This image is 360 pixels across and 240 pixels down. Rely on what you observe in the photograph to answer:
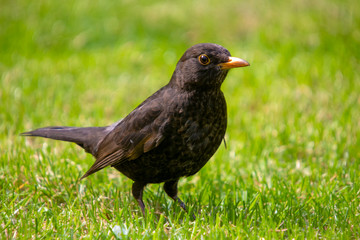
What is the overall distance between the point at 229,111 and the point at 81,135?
223 cm

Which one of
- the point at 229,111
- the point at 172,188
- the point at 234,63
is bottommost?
the point at 172,188

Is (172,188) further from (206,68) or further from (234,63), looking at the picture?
(234,63)

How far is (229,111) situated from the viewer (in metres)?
5.82

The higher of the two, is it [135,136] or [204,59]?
[204,59]

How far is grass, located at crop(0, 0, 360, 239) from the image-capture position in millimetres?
3387

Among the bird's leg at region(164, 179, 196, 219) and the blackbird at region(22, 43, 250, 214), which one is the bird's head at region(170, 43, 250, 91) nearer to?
the blackbird at region(22, 43, 250, 214)

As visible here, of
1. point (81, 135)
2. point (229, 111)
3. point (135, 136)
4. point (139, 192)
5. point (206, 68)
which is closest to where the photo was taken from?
point (206, 68)

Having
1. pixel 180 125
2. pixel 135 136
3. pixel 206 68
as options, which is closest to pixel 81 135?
pixel 135 136

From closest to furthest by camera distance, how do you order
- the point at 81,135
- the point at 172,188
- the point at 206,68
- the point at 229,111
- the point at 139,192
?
1. the point at 206,68
2. the point at 139,192
3. the point at 172,188
4. the point at 81,135
5. the point at 229,111

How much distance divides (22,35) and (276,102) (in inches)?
181

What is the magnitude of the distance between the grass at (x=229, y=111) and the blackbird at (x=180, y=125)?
33 centimetres

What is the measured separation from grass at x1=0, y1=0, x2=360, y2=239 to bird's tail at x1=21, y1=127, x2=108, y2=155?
23cm

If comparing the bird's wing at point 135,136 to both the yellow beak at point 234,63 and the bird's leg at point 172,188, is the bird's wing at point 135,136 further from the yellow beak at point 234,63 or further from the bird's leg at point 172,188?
the yellow beak at point 234,63

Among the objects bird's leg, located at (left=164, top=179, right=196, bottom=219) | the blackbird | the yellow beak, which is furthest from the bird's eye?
bird's leg, located at (left=164, top=179, right=196, bottom=219)
